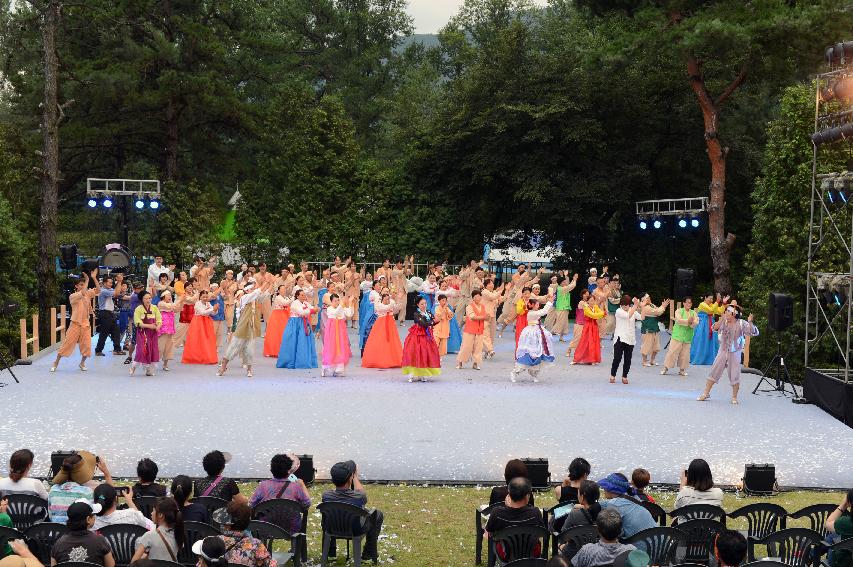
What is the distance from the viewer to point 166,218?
34.8 metres

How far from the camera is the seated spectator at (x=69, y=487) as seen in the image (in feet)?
27.0

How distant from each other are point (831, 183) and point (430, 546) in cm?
1086

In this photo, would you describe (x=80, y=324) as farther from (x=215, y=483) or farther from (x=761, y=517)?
(x=761, y=517)

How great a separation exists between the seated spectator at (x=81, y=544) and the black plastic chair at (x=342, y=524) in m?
2.01

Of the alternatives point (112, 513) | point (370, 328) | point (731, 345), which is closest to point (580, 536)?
point (112, 513)

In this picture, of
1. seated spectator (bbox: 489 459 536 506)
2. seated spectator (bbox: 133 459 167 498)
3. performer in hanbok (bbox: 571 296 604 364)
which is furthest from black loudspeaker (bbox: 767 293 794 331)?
seated spectator (bbox: 133 459 167 498)

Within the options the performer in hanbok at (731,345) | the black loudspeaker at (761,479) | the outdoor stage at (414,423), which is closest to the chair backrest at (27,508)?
the outdoor stage at (414,423)

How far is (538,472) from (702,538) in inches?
139

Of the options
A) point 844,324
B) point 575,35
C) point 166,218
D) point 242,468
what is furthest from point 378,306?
point 575,35

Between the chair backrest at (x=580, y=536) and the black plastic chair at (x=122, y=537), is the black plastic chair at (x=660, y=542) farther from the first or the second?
the black plastic chair at (x=122, y=537)

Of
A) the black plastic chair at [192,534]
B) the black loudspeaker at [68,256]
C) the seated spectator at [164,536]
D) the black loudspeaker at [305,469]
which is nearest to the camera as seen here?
the seated spectator at [164,536]

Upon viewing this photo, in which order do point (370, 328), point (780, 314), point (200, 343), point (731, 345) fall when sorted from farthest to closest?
point (370, 328) → point (200, 343) → point (780, 314) → point (731, 345)

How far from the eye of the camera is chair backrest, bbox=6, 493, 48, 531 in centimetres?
826

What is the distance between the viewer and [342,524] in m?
8.60
